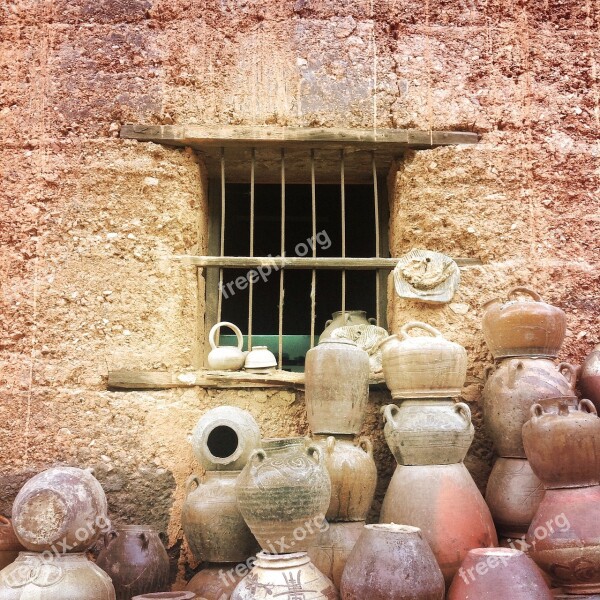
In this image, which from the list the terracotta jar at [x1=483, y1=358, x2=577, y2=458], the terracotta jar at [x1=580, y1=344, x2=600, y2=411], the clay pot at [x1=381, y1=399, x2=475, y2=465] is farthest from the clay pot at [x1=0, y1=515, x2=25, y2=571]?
the terracotta jar at [x1=580, y1=344, x2=600, y2=411]

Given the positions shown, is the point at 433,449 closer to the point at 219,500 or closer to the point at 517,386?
the point at 517,386

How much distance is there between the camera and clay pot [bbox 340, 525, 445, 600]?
2111mm

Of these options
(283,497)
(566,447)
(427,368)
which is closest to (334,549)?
(283,497)

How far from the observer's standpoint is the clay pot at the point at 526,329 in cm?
278

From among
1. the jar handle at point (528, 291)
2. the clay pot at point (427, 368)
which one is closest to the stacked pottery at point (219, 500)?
the clay pot at point (427, 368)

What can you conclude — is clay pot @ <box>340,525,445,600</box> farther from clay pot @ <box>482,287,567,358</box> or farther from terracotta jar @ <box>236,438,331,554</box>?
clay pot @ <box>482,287,567,358</box>

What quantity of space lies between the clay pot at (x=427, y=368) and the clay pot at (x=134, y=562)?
1.18m

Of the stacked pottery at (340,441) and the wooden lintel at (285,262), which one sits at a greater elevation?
the wooden lintel at (285,262)

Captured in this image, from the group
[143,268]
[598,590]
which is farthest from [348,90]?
[598,590]

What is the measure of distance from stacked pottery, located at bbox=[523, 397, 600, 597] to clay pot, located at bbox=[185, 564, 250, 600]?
1.12 metres

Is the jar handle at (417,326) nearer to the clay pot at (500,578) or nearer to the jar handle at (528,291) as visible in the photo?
the jar handle at (528,291)

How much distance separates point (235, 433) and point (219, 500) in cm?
28

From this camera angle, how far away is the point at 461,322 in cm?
313

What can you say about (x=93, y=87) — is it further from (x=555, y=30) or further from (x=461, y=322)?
(x=555, y=30)
